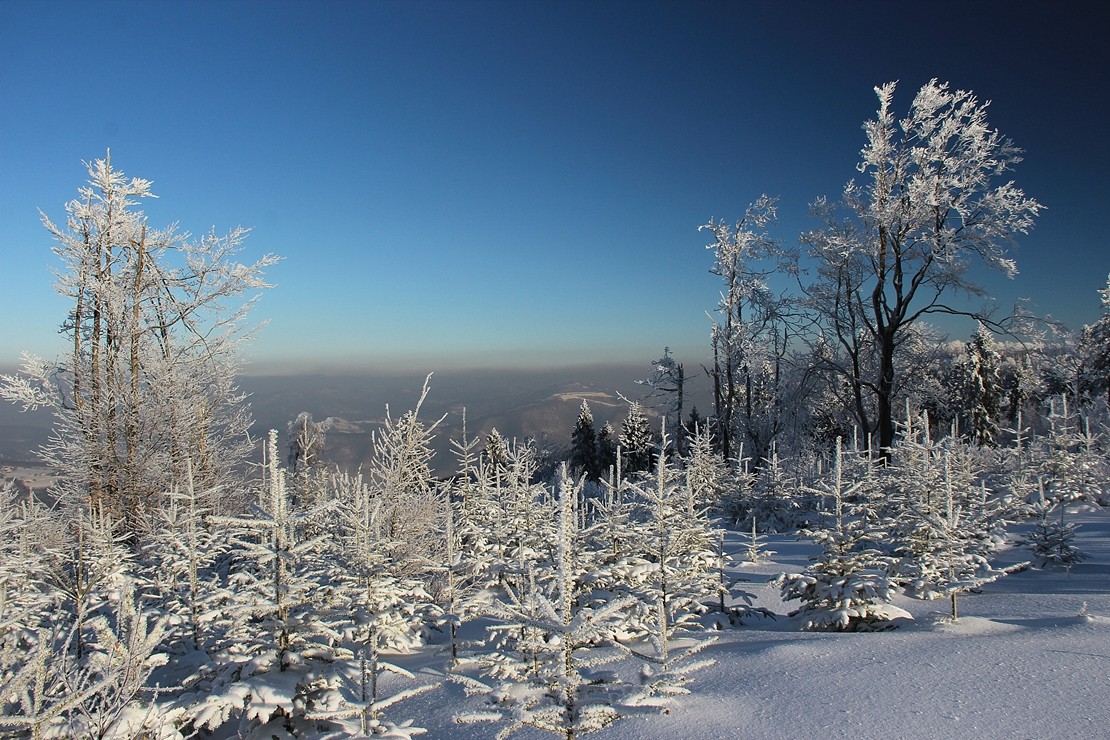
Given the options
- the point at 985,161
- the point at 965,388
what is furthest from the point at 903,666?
the point at 965,388

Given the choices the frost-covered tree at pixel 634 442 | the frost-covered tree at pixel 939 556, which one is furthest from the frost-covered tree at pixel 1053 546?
the frost-covered tree at pixel 634 442

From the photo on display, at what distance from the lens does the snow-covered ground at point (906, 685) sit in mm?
4000

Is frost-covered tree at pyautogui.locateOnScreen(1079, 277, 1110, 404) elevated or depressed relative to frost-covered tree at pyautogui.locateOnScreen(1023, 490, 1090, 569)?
elevated

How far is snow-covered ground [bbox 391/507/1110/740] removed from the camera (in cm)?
400

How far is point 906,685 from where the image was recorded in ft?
15.1

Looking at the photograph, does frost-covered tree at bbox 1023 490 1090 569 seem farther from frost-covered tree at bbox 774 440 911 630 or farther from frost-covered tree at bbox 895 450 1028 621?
frost-covered tree at bbox 774 440 911 630

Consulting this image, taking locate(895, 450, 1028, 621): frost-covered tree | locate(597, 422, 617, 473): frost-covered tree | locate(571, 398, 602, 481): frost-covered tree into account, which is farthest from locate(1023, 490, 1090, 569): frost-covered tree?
locate(571, 398, 602, 481): frost-covered tree

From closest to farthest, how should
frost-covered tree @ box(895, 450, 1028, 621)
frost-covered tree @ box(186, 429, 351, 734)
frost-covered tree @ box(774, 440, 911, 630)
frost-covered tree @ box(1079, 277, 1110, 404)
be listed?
frost-covered tree @ box(186, 429, 351, 734) < frost-covered tree @ box(774, 440, 911, 630) < frost-covered tree @ box(895, 450, 1028, 621) < frost-covered tree @ box(1079, 277, 1110, 404)

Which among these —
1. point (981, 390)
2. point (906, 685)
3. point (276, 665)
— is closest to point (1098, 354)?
point (981, 390)

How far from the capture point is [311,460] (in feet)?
86.7

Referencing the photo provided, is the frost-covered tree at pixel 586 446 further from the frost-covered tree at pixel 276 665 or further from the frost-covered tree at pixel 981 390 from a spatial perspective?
the frost-covered tree at pixel 276 665

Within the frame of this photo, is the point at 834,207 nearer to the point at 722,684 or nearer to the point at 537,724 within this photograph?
the point at 722,684

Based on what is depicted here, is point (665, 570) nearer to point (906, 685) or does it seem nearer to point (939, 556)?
point (906, 685)

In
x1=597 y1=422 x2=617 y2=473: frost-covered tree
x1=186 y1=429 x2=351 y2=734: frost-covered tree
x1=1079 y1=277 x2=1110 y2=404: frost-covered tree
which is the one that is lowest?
x1=597 y1=422 x2=617 y2=473: frost-covered tree
